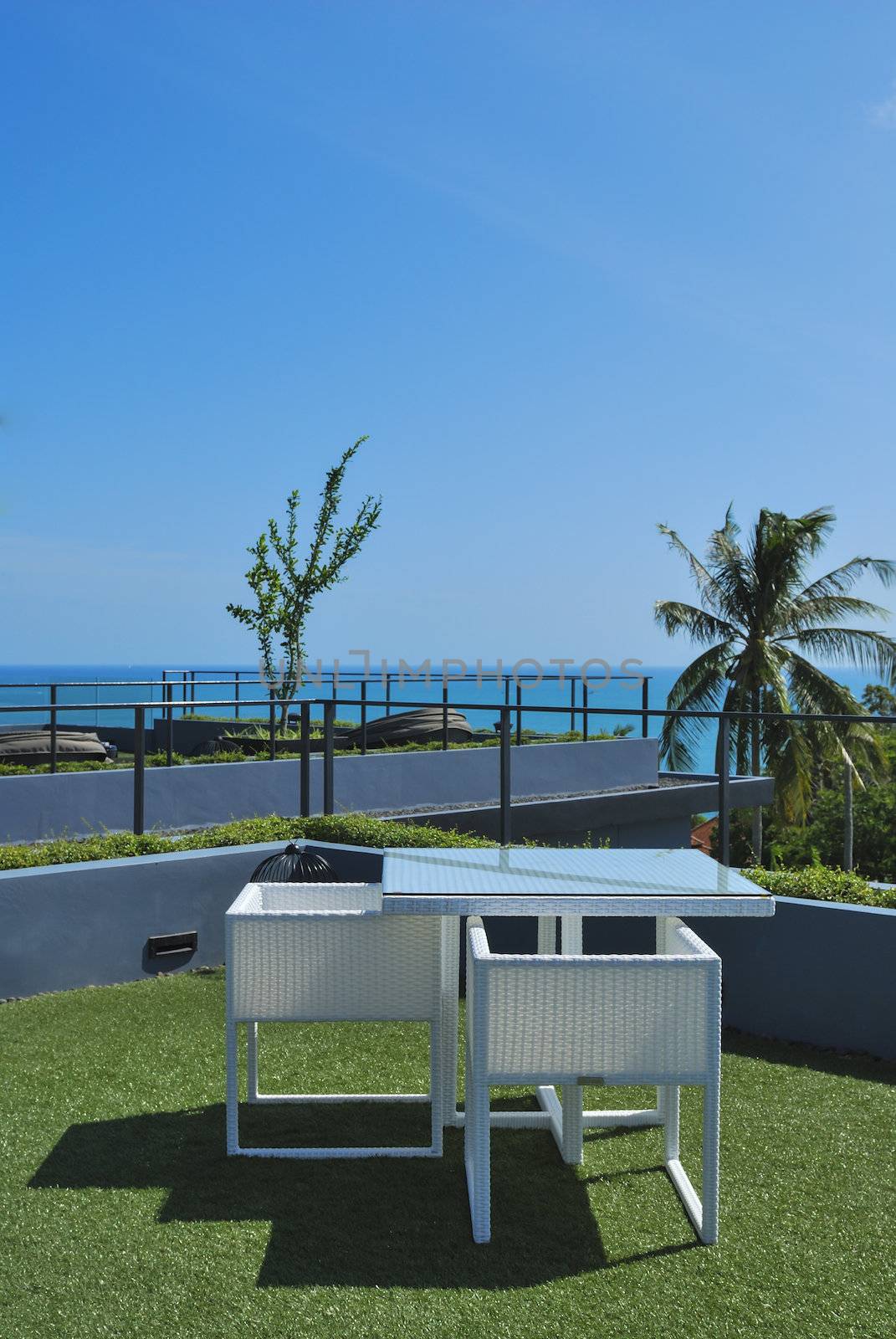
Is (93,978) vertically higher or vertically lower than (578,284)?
lower

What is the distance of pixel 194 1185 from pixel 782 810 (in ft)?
62.9

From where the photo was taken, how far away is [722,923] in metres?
4.51

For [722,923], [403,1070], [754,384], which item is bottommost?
[403,1070]

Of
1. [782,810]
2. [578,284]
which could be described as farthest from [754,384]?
[782,810]

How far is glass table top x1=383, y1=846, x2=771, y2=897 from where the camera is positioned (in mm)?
2904

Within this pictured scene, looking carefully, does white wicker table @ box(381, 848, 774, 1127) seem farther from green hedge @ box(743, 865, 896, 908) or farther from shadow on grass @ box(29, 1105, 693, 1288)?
green hedge @ box(743, 865, 896, 908)

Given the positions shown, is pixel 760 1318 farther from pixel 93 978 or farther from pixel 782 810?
pixel 782 810

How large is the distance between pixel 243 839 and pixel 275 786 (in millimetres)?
4202

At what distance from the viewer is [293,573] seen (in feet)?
55.0

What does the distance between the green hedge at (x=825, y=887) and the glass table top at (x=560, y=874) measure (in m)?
0.98

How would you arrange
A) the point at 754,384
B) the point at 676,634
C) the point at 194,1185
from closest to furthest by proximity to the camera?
1. the point at 194,1185
2. the point at 676,634
3. the point at 754,384

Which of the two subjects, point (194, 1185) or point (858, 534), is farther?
point (858, 534)

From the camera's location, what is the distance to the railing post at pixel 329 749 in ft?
20.2

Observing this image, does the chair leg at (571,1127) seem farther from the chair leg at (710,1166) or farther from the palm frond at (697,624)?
the palm frond at (697,624)
